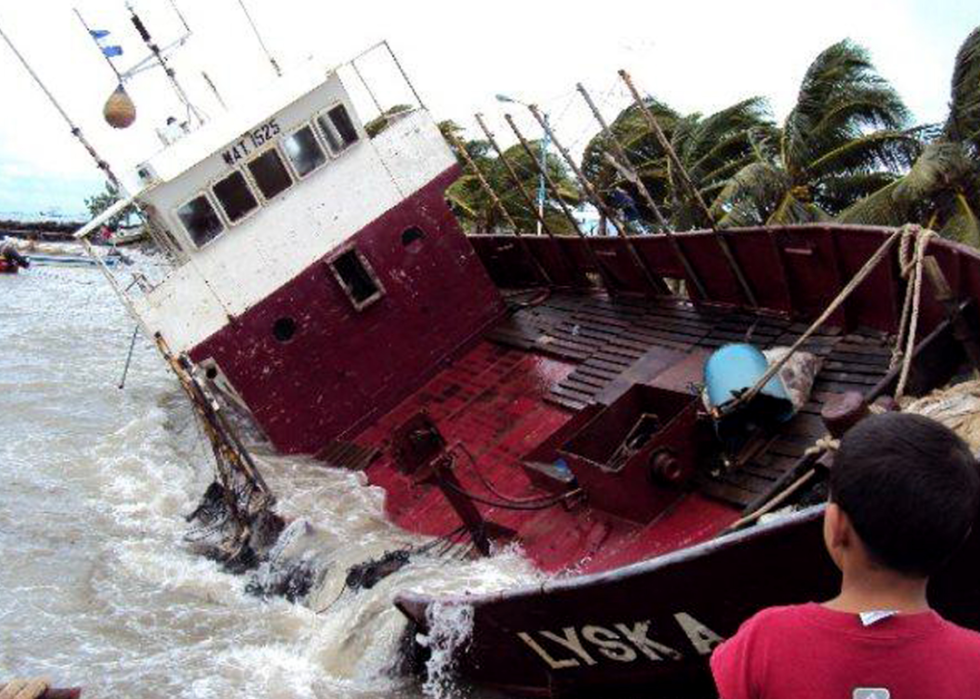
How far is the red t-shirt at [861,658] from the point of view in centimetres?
202

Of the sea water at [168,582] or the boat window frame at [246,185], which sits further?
the boat window frame at [246,185]

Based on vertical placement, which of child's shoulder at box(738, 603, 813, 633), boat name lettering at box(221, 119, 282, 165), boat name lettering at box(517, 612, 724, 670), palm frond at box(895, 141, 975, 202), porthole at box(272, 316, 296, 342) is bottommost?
palm frond at box(895, 141, 975, 202)

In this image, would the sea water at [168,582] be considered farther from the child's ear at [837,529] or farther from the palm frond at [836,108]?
the palm frond at [836,108]

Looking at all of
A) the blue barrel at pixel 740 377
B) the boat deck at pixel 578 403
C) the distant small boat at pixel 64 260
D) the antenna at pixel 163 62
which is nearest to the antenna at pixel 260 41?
the antenna at pixel 163 62

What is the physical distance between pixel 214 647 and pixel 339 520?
6.89 feet

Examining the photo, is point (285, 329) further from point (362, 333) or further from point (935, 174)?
point (935, 174)

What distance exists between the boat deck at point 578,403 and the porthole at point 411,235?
1.77 metres

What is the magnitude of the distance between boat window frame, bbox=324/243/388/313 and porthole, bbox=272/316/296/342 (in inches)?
32.7

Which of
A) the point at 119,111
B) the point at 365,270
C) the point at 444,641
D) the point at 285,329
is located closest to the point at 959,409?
the point at 444,641

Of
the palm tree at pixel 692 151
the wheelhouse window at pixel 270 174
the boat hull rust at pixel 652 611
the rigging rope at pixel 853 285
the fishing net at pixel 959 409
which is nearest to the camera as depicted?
the boat hull rust at pixel 652 611

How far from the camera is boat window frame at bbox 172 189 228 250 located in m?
11.3

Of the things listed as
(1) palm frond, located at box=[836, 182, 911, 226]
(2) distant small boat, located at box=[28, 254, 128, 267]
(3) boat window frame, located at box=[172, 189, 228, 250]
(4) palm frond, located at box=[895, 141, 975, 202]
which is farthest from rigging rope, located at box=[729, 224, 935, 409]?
(2) distant small boat, located at box=[28, 254, 128, 267]

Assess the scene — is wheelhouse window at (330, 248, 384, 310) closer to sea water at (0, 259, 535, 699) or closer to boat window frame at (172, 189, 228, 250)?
boat window frame at (172, 189, 228, 250)

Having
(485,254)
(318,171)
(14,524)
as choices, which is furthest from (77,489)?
(485,254)
